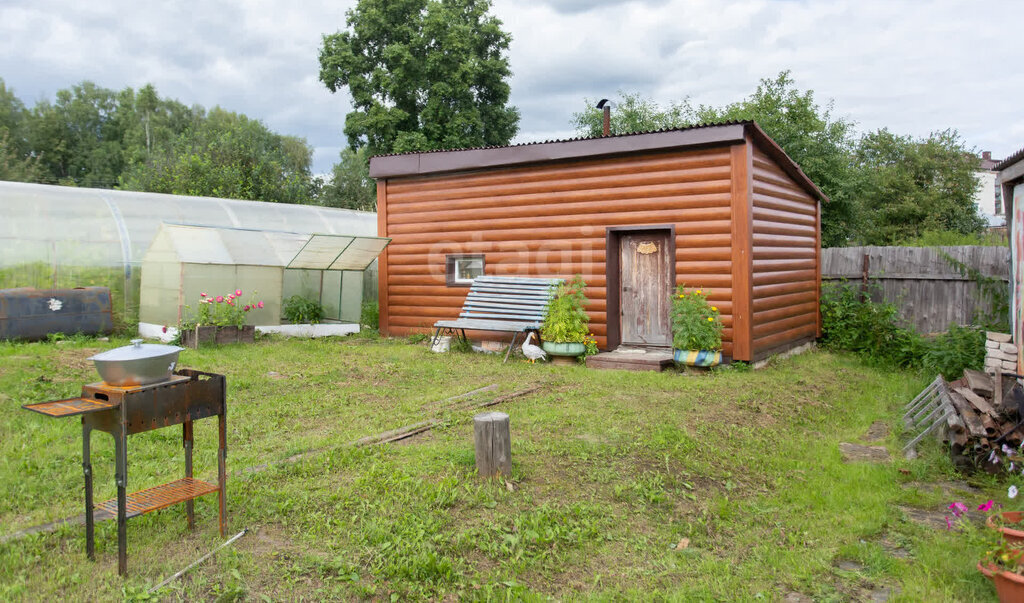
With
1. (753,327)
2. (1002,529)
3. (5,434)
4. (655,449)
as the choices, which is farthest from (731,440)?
(5,434)

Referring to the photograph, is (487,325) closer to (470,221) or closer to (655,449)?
(470,221)

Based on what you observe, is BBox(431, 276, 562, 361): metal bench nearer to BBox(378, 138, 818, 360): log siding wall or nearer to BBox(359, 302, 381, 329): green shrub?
BBox(378, 138, 818, 360): log siding wall

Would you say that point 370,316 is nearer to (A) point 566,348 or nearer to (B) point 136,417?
(A) point 566,348

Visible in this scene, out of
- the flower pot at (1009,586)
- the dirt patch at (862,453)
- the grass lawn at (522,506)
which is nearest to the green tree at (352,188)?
the grass lawn at (522,506)

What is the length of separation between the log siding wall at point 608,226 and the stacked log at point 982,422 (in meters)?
3.41

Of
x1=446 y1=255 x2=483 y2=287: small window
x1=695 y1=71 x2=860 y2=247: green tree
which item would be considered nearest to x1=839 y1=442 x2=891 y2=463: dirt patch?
x1=446 y1=255 x2=483 y2=287: small window

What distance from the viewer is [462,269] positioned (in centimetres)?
1202

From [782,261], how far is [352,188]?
32503 mm

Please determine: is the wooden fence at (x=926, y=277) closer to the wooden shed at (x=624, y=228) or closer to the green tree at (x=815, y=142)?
the wooden shed at (x=624, y=228)

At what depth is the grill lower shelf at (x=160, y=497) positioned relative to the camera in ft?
11.2

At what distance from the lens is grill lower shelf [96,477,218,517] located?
11.2 feet

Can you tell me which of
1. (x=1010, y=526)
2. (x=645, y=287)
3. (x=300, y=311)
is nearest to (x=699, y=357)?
(x=645, y=287)

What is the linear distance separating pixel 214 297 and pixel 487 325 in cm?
509

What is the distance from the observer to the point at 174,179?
23359 mm
